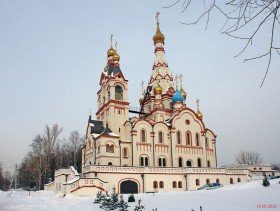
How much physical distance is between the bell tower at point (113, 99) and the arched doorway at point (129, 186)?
843cm

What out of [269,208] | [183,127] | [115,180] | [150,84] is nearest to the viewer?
[269,208]

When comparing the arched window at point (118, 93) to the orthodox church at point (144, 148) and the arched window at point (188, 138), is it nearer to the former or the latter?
the orthodox church at point (144, 148)

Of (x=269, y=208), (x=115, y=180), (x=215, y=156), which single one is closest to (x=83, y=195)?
(x=115, y=180)

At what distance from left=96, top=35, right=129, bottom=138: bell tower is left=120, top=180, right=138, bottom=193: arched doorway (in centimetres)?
843

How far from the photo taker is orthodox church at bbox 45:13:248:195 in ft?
100

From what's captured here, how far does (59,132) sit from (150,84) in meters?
17.5

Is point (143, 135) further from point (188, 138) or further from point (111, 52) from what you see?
point (111, 52)

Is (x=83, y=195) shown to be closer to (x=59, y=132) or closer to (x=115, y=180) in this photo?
(x=115, y=180)

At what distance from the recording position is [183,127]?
130 feet

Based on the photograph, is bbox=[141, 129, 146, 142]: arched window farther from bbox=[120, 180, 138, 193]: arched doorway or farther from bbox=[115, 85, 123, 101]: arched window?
bbox=[120, 180, 138, 193]: arched doorway

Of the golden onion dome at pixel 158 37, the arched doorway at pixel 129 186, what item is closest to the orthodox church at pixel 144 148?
the arched doorway at pixel 129 186

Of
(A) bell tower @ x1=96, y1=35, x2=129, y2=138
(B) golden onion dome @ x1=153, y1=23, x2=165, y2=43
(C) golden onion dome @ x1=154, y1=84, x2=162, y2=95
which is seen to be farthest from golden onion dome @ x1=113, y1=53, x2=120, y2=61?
(B) golden onion dome @ x1=153, y1=23, x2=165, y2=43

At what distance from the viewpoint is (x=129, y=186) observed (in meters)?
30.2

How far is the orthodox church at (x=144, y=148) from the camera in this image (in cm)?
3052
